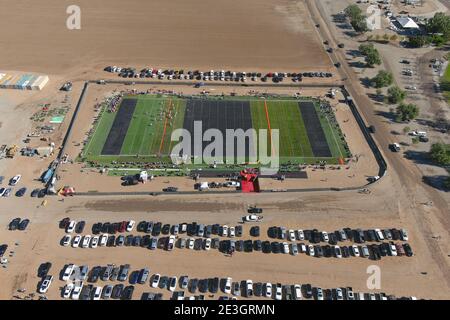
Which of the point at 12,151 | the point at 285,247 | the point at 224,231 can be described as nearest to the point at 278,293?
the point at 285,247

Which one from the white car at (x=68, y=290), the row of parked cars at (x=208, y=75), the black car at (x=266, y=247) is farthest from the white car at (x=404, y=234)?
the row of parked cars at (x=208, y=75)

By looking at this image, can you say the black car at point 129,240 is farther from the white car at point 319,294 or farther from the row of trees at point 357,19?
the row of trees at point 357,19

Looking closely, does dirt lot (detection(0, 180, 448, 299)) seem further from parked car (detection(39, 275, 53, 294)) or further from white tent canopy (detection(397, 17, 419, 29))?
white tent canopy (detection(397, 17, 419, 29))

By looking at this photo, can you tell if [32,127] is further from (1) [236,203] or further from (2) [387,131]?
(2) [387,131]
